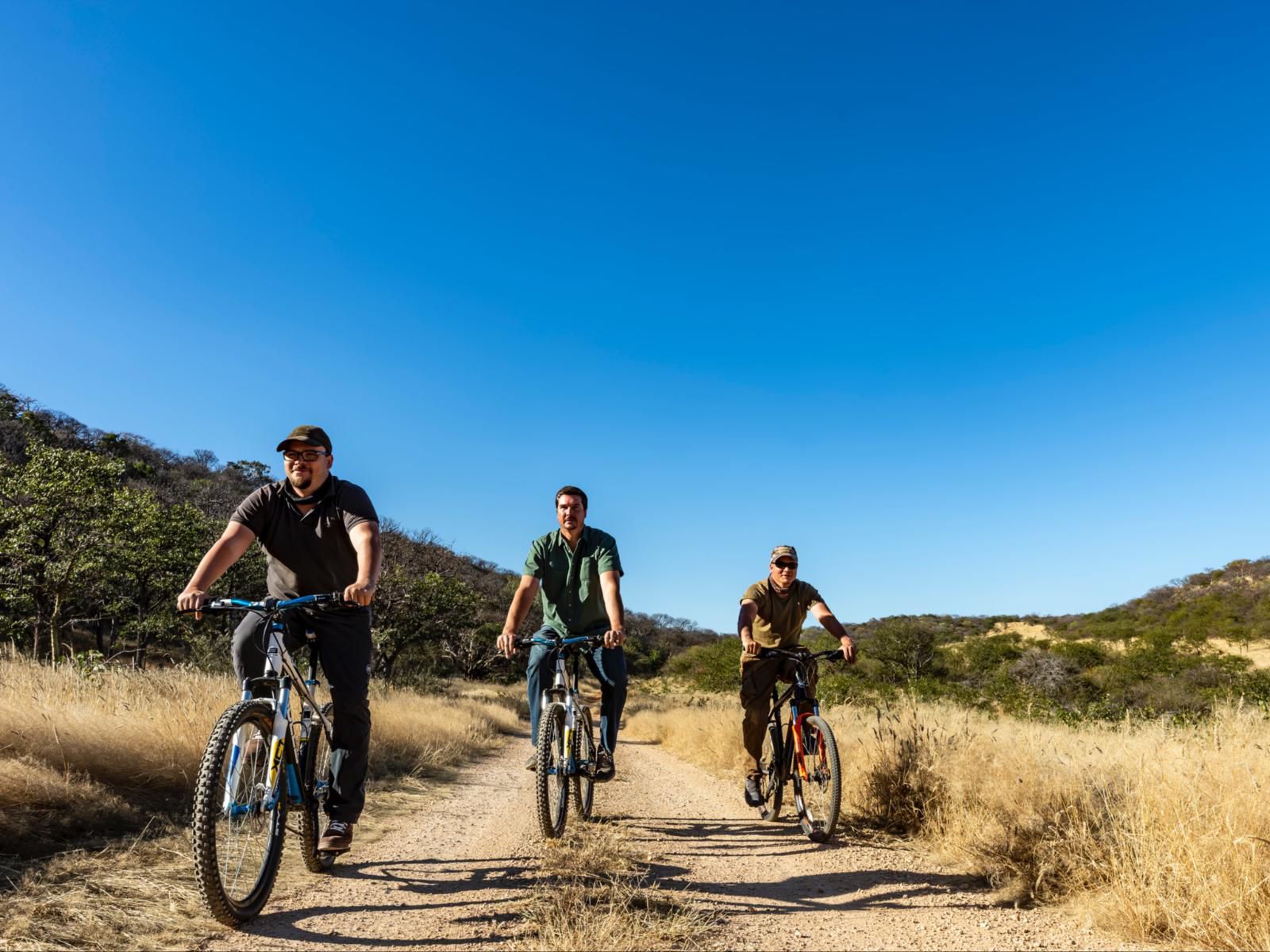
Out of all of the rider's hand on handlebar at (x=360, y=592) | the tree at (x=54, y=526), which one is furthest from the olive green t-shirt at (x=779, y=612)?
the tree at (x=54, y=526)

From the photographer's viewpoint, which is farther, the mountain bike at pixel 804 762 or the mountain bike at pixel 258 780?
the mountain bike at pixel 804 762

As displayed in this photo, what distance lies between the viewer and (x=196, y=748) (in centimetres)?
588

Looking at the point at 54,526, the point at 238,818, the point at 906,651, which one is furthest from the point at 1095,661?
the point at 54,526

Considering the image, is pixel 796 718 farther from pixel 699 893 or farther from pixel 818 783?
pixel 699 893

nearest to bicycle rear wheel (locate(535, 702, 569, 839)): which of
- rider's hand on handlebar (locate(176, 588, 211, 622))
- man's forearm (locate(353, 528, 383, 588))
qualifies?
man's forearm (locate(353, 528, 383, 588))

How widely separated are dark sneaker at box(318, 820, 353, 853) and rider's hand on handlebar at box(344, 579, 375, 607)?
1.31 metres

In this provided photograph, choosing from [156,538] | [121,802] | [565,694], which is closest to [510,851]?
[565,694]

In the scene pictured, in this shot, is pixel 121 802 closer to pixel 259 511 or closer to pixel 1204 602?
pixel 259 511

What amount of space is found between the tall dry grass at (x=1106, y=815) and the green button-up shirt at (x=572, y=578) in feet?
9.04

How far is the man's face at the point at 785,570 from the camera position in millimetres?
6422

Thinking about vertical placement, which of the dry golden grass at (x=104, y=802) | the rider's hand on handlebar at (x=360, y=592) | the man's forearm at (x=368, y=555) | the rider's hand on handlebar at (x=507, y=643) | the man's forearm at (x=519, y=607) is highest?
the man's forearm at (x=368, y=555)

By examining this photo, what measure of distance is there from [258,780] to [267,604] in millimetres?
794

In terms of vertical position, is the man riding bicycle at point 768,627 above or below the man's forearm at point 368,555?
below

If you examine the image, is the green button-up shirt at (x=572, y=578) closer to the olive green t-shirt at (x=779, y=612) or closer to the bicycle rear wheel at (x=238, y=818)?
the olive green t-shirt at (x=779, y=612)
